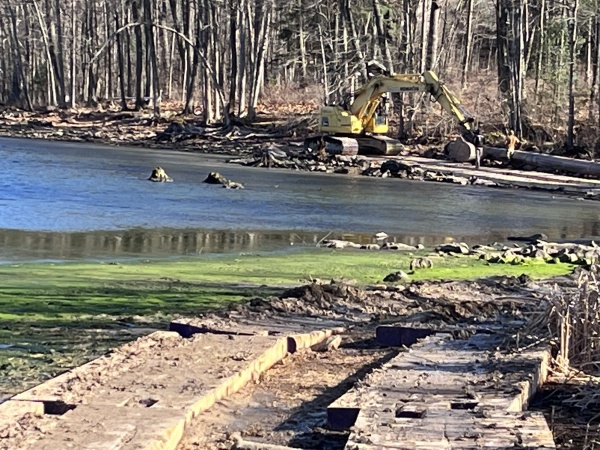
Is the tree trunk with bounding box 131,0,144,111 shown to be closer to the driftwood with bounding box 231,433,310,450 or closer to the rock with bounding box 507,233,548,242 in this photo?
the rock with bounding box 507,233,548,242

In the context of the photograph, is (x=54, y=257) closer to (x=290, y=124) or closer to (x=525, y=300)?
(x=525, y=300)

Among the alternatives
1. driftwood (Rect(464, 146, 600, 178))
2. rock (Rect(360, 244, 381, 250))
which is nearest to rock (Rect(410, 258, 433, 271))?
rock (Rect(360, 244, 381, 250))

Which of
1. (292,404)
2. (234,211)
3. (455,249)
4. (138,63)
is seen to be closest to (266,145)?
(234,211)

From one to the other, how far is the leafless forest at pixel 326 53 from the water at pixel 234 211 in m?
14.8

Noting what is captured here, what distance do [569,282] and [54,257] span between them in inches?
305

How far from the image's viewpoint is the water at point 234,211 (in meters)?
19.9

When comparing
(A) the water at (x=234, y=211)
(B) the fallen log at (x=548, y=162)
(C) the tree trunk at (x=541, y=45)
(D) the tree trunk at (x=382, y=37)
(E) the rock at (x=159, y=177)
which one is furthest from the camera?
(D) the tree trunk at (x=382, y=37)

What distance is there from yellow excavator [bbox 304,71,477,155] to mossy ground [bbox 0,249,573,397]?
973 inches

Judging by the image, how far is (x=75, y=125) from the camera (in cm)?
6631

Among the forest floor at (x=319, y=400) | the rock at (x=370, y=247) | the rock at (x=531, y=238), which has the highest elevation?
the forest floor at (x=319, y=400)

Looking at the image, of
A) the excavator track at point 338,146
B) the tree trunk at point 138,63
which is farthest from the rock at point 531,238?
the tree trunk at point 138,63

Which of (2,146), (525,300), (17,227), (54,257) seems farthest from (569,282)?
(2,146)

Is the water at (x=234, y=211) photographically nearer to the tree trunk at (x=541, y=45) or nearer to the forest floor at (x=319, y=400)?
the forest floor at (x=319, y=400)

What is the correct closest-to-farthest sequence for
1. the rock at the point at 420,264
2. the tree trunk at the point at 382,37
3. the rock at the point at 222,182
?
1. the rock at the point at 420,264
2. the rock at the point at 222,182
3. the tree trunk at the point at 382,37
